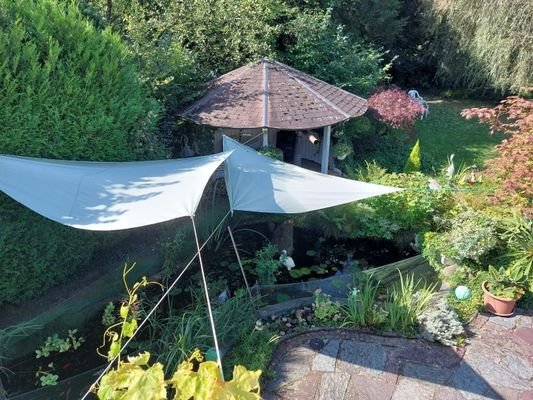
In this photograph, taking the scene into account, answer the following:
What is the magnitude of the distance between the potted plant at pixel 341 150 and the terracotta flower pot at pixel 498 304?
14.1 feet

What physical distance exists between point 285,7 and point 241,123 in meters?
4.05

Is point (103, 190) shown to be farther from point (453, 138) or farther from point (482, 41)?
point (482, 41)

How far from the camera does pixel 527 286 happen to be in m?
5.64

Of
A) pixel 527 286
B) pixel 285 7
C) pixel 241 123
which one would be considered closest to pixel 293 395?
pixel 527 286

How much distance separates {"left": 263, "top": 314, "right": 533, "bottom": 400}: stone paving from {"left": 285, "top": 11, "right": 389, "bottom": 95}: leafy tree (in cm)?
667

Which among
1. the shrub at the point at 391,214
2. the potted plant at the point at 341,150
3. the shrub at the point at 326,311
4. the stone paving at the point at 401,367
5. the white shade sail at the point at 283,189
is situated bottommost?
the stone paving at the point at 401,367

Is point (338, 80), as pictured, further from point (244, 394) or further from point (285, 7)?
point (244, 394)

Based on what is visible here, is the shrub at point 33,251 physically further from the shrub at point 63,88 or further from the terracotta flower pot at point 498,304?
the terracotta flower pot at point 498,304

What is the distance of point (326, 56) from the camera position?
10.4 metres

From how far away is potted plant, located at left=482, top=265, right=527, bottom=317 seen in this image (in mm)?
5434

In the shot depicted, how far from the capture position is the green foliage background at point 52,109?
16.2 ft

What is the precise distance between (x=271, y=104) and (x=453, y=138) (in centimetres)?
705

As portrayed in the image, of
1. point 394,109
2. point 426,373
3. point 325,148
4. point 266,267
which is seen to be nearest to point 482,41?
point 394,109

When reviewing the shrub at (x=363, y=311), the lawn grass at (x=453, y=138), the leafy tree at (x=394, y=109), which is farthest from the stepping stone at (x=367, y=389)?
the lawn grass at (x=453, y=138)
